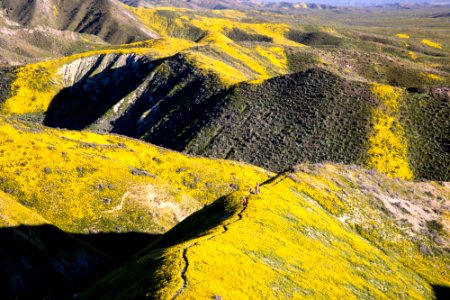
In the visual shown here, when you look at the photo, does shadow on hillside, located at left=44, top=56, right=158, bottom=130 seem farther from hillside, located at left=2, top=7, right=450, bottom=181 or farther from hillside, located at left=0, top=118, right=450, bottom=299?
hillside, located at left=0, top=118, right=450, bottom=299

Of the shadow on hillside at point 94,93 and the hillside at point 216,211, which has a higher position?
the hillside at point 216,211

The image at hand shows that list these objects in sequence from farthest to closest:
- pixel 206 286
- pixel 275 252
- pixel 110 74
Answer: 1. pixel 110 74
2. pixel 275 252
3. pixel 206 286

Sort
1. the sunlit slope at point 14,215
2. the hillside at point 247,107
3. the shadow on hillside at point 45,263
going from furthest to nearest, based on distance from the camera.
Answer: the hillside at point 247,107, the sunlit slope at point 14,215, the shadow on hillside at point 45,263

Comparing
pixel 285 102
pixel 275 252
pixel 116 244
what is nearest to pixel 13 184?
pixel 116 244

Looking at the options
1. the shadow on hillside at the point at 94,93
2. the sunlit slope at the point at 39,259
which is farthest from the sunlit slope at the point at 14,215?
the shadow on hillside at the point at 94,93

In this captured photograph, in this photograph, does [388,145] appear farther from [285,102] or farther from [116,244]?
[116,244]

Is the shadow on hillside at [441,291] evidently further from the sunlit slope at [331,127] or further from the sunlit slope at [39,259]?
the sunlit slope at [331,127]

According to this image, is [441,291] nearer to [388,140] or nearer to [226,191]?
[226,191]
